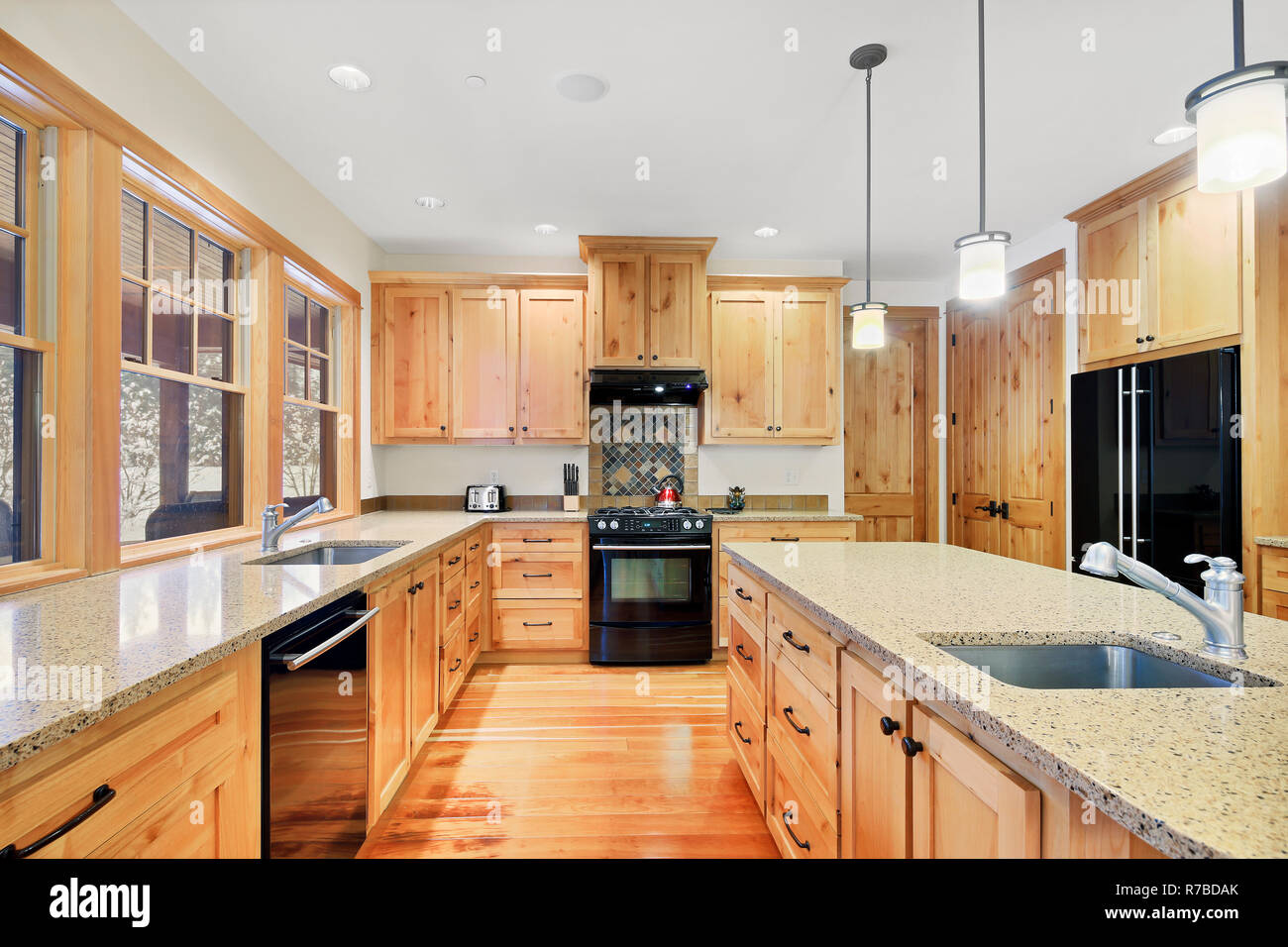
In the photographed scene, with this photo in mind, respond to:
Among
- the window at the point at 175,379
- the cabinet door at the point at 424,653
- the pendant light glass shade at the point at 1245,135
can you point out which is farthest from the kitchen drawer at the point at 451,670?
the pendant light glass shade at the point at 1245,135

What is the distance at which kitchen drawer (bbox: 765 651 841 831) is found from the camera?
1.34 m

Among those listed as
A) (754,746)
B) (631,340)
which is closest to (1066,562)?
(754,746)

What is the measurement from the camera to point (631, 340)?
3799 mm

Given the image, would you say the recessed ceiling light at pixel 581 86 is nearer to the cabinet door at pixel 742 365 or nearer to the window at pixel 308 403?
the window at pixel 308 403

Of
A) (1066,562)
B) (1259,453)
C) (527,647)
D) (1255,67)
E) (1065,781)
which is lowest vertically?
(527,647)

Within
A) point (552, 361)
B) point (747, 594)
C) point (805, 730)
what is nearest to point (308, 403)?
point (552, 361)

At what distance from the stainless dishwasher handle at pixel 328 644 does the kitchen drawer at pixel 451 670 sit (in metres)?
0.93

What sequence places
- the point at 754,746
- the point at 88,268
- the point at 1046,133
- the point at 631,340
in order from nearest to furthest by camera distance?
the point at 88,268, the point at 754,746, the point at 1046,133, the point at 631,340

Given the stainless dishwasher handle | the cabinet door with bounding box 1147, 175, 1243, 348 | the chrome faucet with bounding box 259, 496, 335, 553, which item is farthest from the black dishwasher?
the cabinet door with bounding box 1147, 175, 1243, 348

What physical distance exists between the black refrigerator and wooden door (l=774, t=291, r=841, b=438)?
1413 millimetres

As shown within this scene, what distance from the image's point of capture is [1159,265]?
9.41ft

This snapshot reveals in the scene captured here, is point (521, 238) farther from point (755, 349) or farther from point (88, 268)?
point (88, 268)
